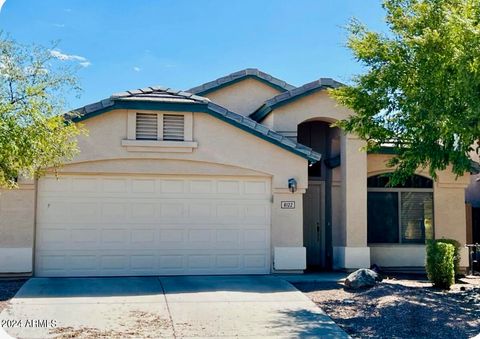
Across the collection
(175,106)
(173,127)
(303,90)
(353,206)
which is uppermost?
(303,90)

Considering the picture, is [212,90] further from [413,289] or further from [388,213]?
[413,289]

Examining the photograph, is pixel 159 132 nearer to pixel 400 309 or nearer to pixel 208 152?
pixel 208 152

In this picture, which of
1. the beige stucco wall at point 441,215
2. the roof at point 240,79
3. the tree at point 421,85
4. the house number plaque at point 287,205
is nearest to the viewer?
the tree at point 421,85

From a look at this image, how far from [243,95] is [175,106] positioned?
5527 mm

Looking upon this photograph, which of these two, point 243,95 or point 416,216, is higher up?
point 243,95

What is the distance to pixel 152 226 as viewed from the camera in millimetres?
13289

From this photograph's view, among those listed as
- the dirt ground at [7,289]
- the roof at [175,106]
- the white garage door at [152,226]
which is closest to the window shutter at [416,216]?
the roof at [175,106]

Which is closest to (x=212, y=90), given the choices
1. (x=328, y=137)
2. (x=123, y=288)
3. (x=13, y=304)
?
(x=328, y=137)

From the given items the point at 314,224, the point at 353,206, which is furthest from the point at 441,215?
the point at 314,224

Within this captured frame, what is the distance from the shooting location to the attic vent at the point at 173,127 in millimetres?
13430

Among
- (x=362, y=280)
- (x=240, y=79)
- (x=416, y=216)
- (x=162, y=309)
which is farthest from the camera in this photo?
(x=240, y=79)

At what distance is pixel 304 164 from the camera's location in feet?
46.0

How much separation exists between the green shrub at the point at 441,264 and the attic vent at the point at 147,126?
6.90 m

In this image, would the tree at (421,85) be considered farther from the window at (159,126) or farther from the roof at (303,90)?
the window at (159,126)
